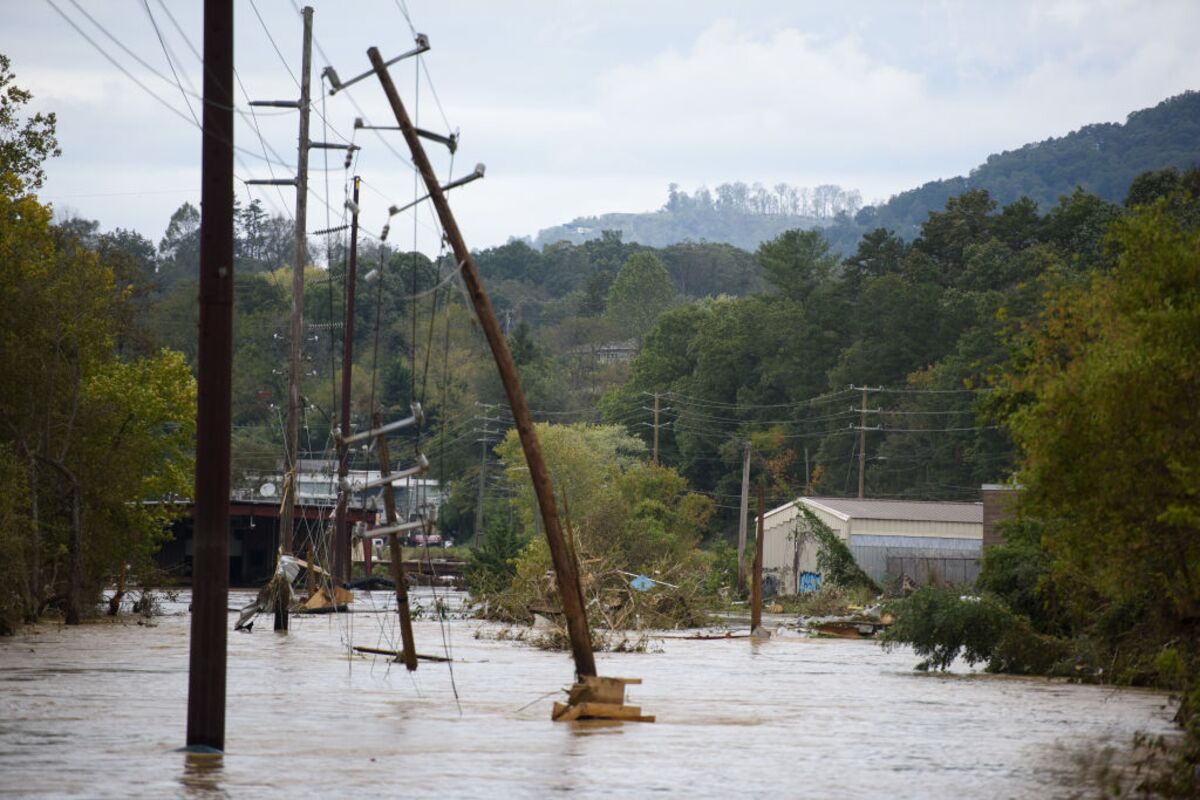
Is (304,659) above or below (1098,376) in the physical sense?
below

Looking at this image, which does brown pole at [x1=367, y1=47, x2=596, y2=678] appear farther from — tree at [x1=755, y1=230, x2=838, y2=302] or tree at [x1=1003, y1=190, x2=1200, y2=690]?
tree at [x1=755, y1=230, x2=838, y2=302]

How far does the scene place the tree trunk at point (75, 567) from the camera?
39.2 metres

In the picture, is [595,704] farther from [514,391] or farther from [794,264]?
[794,264]

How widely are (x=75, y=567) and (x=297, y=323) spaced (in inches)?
315

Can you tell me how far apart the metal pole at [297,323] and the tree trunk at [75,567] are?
4.76 m

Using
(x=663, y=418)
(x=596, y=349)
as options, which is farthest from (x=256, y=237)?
(x=663, y=418)

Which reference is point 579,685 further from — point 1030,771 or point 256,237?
point 256,237

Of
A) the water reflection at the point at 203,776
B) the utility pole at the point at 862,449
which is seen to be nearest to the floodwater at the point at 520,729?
the water reflection at the point at 203,776

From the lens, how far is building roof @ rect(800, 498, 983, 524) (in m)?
71.2

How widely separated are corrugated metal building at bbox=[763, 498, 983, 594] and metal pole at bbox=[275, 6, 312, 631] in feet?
111

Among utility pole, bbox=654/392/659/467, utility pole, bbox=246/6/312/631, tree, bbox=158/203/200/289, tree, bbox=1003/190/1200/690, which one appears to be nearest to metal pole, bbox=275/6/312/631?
utility pole, bbox=246/6/312/631

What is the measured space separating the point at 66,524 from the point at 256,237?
474 feet

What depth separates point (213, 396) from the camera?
14.9m

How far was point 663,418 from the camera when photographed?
117500 mm
